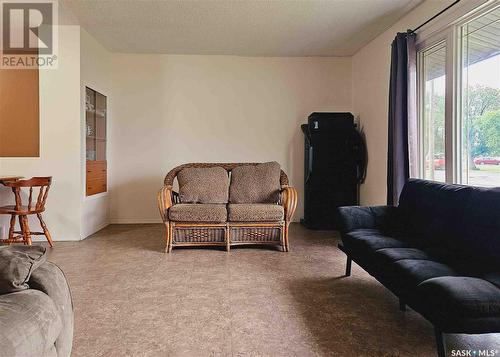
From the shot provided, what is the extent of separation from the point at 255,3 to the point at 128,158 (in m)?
2.98

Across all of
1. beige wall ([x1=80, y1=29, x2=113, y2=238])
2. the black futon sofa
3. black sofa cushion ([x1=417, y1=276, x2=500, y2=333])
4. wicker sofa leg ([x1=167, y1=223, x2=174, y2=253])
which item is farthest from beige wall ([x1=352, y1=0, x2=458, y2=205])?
beige wall ([x1=80, y1=29, x2=113, y2=238])

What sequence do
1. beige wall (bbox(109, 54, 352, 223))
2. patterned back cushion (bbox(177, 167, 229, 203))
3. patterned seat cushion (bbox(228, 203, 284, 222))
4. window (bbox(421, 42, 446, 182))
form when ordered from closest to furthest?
window (bbox(421, 42, 446, 182)), patterned seat cushion (bbox(228, 203, 284, 222)), patterned back cushion (bbox(177, 167, 229, 203)), beige wall (bbox(109, 54, 352, 223))

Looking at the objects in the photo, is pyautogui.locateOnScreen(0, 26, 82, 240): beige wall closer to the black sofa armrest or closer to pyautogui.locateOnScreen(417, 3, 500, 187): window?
the black sofa armrest

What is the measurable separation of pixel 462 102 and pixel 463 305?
2.18 metres

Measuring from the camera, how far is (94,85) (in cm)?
466

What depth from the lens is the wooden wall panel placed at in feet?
14.3

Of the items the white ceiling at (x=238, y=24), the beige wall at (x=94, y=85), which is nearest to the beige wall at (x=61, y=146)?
the beige wall at (x=94, y=85)

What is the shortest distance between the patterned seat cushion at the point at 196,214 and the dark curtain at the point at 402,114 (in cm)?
179

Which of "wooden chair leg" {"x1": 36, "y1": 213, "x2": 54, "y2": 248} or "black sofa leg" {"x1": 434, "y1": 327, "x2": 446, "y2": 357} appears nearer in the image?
"black sofa leg" {"x1": 434, "y1": 327, "x2": 446, "y2": 357}

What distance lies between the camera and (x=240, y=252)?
3748 millimetres

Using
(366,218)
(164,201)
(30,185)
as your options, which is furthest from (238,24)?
(30,185)

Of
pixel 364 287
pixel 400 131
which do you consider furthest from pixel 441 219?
pixel 400 131

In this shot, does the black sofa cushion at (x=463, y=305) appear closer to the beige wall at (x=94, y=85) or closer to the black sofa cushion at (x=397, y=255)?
the black sofa cushion at (x=397, y=255)

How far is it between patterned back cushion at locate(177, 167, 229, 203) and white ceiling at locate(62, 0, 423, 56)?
175cm
